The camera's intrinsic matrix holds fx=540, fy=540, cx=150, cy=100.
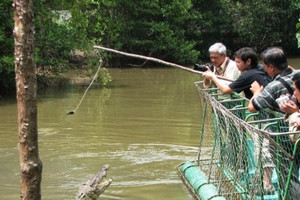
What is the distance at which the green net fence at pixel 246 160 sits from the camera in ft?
13.9

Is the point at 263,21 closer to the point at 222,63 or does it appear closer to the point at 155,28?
the point at 155,28

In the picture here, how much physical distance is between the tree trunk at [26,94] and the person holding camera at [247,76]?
263cm

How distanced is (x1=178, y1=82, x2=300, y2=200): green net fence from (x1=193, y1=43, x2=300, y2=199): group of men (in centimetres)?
9

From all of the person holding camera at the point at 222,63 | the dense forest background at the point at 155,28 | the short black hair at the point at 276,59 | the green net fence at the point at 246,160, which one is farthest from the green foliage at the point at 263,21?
the short black hair at the point at 276,59

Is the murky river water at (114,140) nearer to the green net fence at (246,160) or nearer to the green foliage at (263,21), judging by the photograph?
the green net fence at (246,160)

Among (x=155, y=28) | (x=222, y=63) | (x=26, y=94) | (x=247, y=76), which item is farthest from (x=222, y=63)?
(x=155, y=28)

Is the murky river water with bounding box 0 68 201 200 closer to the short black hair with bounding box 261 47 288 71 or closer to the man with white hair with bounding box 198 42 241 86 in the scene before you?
the man with white hair with bounding box 198 42 241 86

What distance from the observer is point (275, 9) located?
96.3ft

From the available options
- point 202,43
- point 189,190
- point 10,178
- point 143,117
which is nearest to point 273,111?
point 189,190

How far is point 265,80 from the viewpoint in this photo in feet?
18.2

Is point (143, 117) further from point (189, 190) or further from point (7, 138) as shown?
point (189, 190)

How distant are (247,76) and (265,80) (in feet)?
0.61

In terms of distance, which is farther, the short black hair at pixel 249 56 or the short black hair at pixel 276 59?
the short black hair at pixel 249 56

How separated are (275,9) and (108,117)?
19.3 m
